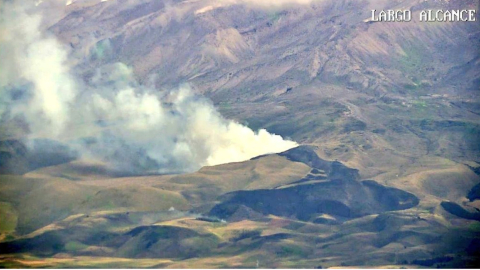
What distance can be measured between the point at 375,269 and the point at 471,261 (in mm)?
17262

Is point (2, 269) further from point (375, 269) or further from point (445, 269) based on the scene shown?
point (445, 269)

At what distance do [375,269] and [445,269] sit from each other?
1258cm

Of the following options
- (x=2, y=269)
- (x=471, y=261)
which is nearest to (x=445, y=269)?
(x=471, y=261)

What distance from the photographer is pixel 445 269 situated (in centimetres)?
19762

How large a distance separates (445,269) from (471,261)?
486 cm

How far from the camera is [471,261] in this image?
196750 millimetres

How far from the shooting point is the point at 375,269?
199 metres

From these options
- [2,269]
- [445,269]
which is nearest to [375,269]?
[445,269]

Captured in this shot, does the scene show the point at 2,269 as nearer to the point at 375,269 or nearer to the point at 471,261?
the point at 375,269

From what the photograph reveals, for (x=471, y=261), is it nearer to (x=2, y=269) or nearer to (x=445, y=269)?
(x=445, y=269)
